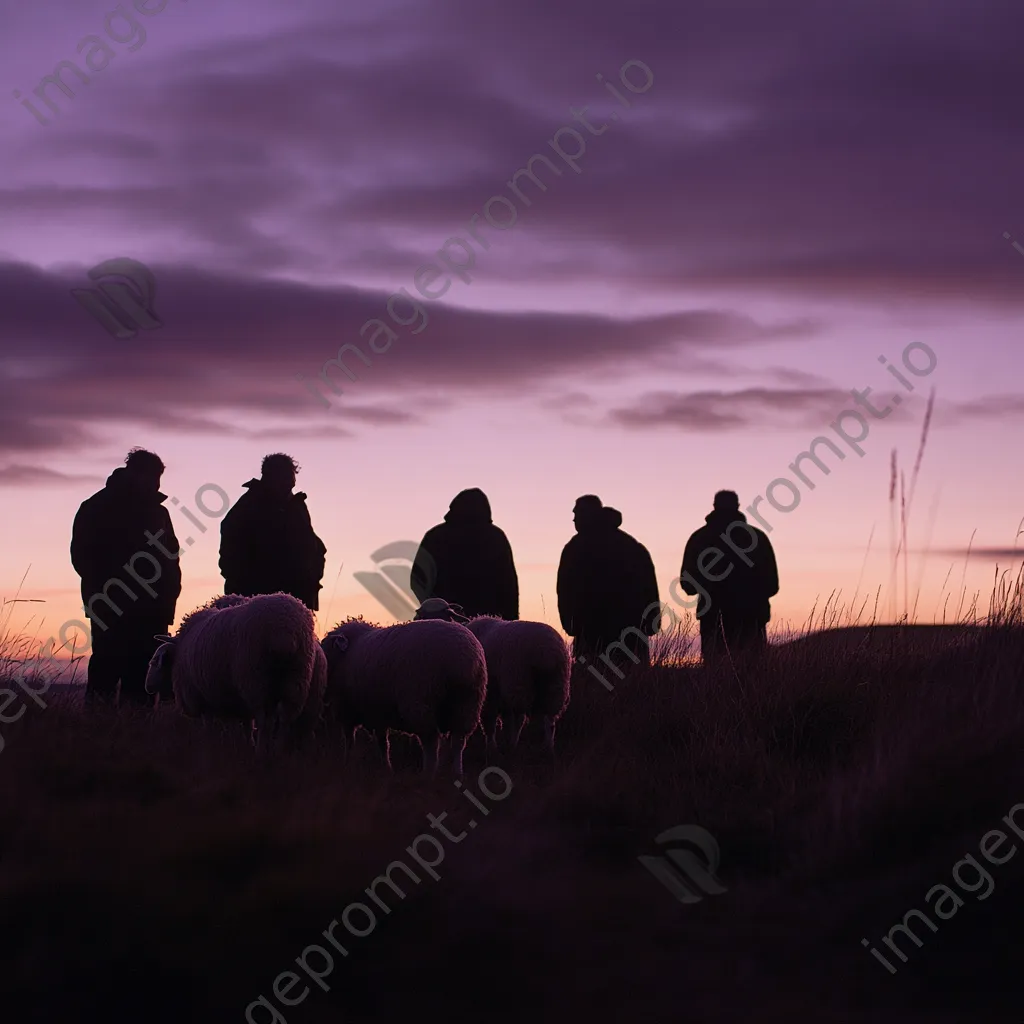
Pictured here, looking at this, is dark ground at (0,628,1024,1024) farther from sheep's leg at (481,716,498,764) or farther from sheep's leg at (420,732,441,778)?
sheep's leg at (481,716,498,764)

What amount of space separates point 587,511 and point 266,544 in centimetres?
405

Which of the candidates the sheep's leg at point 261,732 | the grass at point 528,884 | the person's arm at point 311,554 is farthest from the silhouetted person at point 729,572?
the grass at point 528,884

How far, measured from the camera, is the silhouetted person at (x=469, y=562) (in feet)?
44.8

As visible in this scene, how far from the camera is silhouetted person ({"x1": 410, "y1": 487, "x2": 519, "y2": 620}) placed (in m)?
13.6

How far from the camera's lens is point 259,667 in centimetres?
919

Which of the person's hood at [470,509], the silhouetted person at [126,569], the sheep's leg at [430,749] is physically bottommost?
the sheep's leg at [430,749]

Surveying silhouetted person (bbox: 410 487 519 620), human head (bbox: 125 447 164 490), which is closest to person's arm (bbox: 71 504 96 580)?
human head (bbox: 125 447 164 490)

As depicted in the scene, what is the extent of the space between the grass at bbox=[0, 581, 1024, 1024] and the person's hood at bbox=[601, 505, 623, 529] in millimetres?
6882

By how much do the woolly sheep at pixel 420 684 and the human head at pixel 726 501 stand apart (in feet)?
24.3

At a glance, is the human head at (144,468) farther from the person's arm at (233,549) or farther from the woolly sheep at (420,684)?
the woolly sheep at (420,684)

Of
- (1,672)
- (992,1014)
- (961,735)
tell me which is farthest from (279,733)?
(992,1014)

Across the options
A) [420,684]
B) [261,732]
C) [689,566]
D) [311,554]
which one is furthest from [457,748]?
[689,566]

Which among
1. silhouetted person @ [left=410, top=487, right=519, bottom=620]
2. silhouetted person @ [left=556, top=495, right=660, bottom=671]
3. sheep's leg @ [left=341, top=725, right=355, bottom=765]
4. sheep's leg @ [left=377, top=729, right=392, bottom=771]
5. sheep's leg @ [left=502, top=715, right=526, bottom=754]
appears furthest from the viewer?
silhouetted person @ [left=556, top=495, right=660, bottom=671]

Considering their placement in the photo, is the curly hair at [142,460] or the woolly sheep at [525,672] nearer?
the woolly sheep at [525,672]
